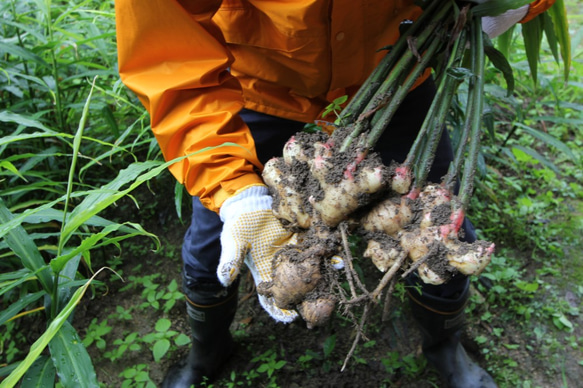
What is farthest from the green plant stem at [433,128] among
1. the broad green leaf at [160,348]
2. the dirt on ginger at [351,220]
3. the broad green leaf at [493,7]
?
the broad green leaf at [160,348]

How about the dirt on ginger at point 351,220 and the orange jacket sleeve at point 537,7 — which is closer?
the dirt on ginger at point 351,220

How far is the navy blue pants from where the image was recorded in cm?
135

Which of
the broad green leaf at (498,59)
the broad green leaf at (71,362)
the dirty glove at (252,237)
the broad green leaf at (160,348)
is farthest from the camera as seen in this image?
the broad green leaf at (160,348)

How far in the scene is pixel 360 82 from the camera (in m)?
1.30

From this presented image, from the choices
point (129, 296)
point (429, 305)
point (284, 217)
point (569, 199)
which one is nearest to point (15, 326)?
point (129, 296)

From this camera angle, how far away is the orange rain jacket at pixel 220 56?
42.8 inches

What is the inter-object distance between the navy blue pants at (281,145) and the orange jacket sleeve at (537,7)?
0.35m

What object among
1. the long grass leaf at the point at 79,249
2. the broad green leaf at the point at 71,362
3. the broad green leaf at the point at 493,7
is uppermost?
the broad green leaf at the point at 493,7

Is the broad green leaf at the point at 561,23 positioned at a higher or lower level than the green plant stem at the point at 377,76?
lower

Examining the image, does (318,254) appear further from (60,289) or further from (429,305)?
(429,305)

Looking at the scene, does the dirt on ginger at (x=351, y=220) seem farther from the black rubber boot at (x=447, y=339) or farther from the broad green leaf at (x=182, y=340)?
the broad green leaf at (x=182, y=340)

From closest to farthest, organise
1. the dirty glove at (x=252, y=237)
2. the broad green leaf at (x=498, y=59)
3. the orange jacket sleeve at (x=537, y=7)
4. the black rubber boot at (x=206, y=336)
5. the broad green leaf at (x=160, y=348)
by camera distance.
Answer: the dirty glove at (x=252, y=237) → the broad green leaf at (x=498, y=59) → the orange jacket sleeve at (x=537, y=7) → the black rubber boot at (x=206, y=336) → the broad green leaf at (x=160, y=348)

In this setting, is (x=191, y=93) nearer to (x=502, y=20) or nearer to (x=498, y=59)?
(x=498, y=59)

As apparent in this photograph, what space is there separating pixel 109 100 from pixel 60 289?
3.53 ft
